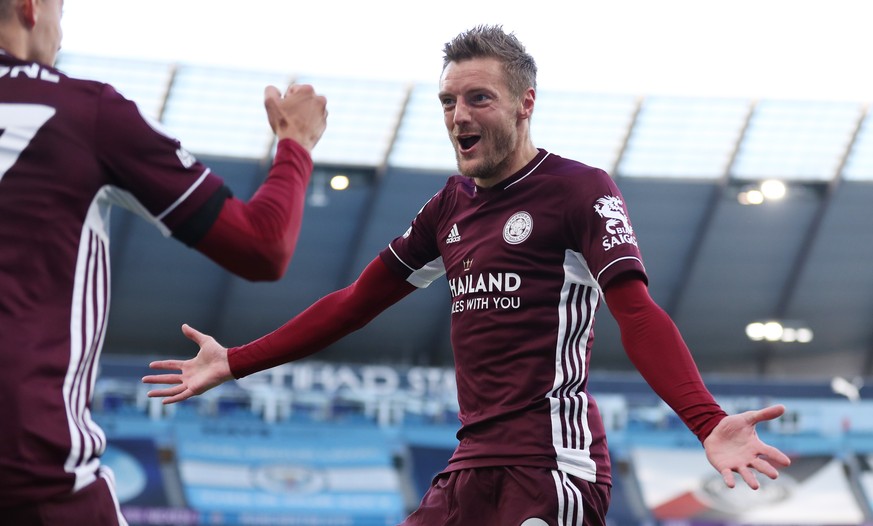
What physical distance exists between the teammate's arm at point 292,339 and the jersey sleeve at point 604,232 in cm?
91

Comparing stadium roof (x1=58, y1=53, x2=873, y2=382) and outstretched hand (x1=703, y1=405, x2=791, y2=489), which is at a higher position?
stadium roof (x1=58, y1=53, x2=873, y2=382)

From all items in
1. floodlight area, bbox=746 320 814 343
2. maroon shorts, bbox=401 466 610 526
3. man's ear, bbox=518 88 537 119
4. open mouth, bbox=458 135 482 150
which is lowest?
maroon shorts, bbox=401 466 610 526

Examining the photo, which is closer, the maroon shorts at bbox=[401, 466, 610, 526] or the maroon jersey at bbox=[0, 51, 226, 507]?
the maroon jersey at bbox=[0, 51, 226, 507]

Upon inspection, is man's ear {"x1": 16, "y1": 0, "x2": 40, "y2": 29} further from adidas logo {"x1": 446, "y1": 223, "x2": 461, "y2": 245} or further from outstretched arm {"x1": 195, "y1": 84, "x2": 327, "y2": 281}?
adidas logo {"x1": 446, "y1": 223, "x2": 461, "y2": 245}

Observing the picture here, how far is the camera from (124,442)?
1989 cm

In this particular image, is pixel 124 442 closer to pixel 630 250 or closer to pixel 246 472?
pixel 246 472

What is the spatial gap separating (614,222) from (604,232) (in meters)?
0.06

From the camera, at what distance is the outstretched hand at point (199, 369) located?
4371 mm

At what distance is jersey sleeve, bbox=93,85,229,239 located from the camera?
2.73 m

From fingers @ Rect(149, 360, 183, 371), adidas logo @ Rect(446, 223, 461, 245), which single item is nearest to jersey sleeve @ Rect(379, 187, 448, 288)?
adidas logo @ Rect(446, 223, 461, 245)

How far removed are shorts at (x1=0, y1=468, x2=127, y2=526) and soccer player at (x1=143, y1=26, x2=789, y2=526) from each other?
133cm

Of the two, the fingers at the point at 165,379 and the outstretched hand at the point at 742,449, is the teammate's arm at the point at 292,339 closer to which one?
the fingers at the point at 165,379

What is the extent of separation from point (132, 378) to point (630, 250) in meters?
18.3

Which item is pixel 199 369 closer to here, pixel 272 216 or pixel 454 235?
pixel 454 235
